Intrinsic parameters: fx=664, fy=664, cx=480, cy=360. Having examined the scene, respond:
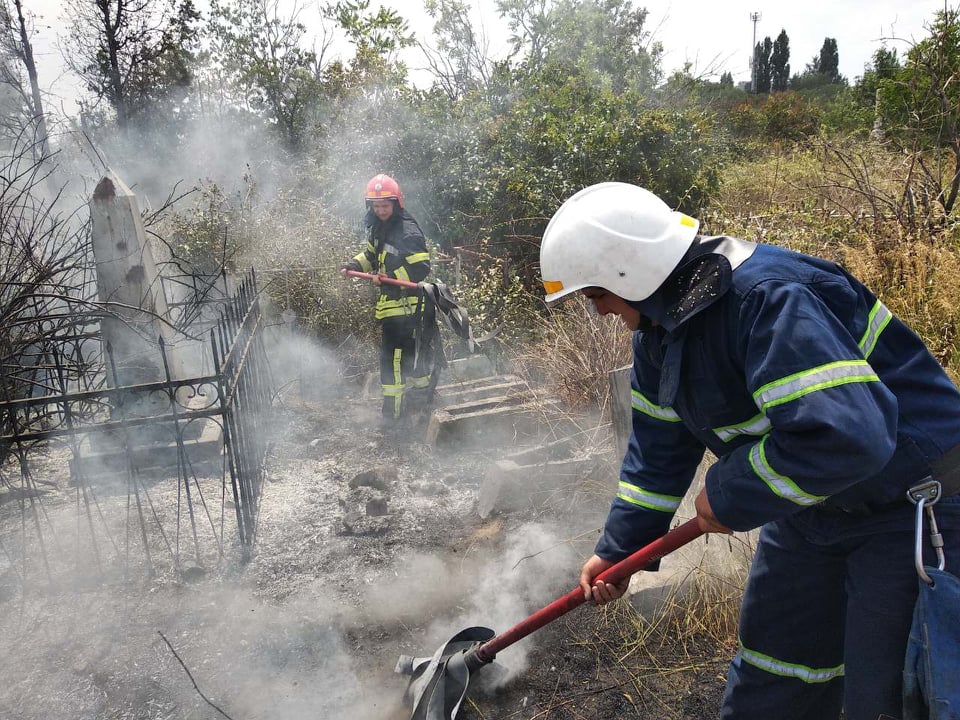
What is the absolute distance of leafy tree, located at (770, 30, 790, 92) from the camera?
138 feet

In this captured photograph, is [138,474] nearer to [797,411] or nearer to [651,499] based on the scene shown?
[651,499]

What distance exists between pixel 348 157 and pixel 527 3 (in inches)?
229

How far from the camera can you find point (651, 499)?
→ 7.98 feet

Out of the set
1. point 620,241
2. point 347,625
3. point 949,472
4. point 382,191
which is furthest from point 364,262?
point 949,472

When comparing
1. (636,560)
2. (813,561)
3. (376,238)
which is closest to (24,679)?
(636,560)

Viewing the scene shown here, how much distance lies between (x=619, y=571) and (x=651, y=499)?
0.93 ft

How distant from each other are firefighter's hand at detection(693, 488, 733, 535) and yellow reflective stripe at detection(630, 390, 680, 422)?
375 mm

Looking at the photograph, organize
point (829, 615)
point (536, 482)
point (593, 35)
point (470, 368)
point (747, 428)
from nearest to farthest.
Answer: point (747, 428)
point (829, 615)
point (536, 482)
point (470, 368)
point (593, 35)

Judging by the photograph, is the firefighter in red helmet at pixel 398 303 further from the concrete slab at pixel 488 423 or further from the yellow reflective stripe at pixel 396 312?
the concrete slab at pixel 488 423

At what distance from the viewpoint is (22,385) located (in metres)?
4.86

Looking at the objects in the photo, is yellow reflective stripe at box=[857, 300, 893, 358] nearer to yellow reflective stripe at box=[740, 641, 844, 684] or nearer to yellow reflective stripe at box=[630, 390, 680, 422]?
yellow reflective stripe at box=[630, 390, 680, 422]

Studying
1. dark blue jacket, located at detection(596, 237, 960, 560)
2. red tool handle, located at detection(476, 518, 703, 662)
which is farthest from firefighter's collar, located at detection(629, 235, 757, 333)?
red tool handle, located at detection(476, 518, 703, 662)

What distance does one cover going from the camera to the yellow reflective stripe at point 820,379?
5.37 feet

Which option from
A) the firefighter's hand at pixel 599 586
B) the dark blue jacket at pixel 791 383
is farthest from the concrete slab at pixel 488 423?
the dark blue jacket at pixel 791 383
